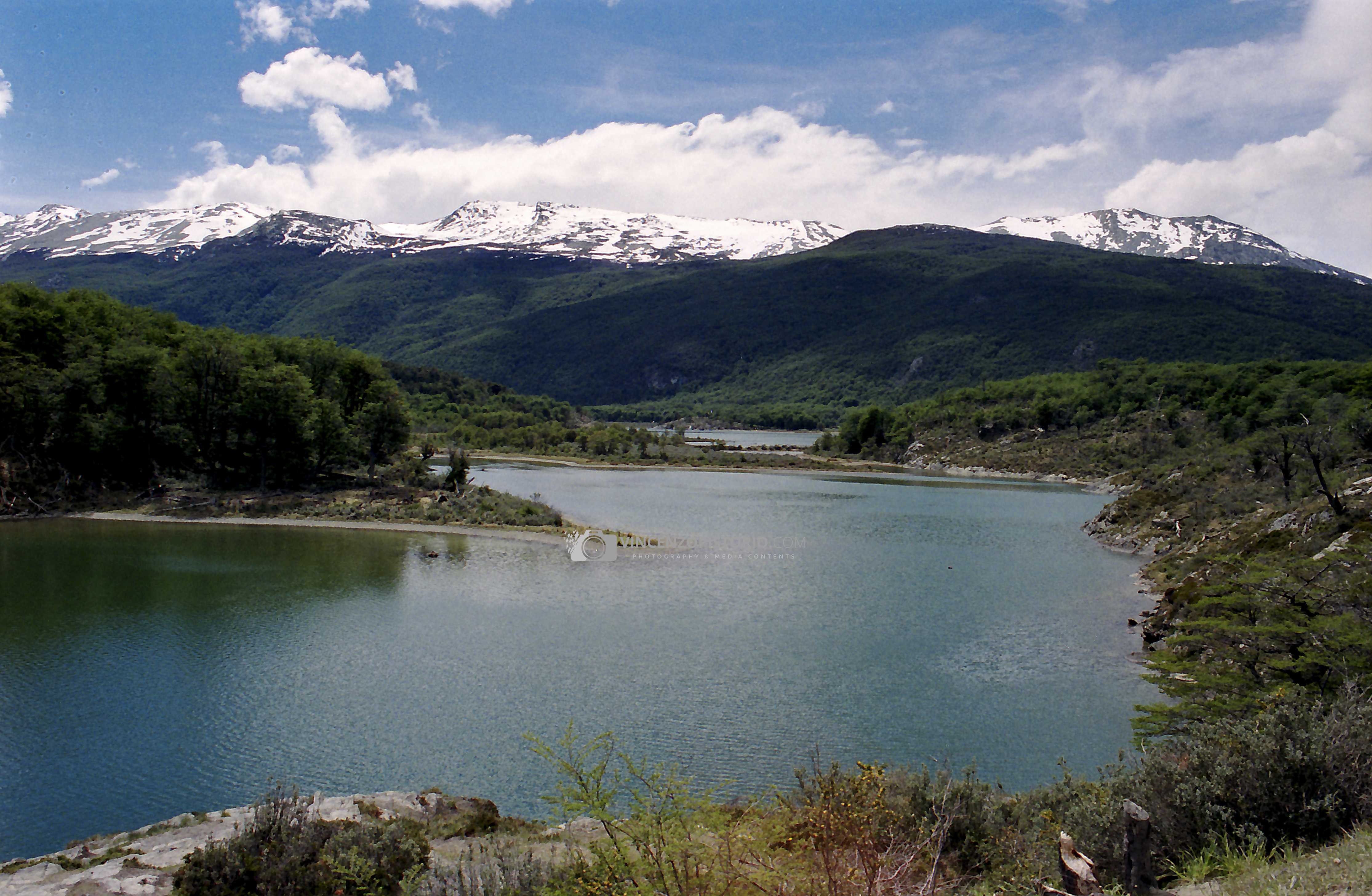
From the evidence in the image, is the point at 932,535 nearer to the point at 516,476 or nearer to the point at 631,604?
the point at 631,604

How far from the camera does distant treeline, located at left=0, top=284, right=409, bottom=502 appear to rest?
3969 cm

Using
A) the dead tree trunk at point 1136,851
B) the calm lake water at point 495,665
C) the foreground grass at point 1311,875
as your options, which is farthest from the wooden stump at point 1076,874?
the calm lake water at point 495,665

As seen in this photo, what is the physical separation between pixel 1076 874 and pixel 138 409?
48.2 meters

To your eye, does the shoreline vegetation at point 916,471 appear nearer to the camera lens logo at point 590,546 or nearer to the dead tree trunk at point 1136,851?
the dead tree trunk at point 1136,851

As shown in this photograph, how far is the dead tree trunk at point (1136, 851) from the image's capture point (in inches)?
207

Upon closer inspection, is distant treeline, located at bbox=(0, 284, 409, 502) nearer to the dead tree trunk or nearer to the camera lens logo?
the camera lens logo

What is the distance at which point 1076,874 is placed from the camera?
5.16m

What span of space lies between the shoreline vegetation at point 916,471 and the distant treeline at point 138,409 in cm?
14

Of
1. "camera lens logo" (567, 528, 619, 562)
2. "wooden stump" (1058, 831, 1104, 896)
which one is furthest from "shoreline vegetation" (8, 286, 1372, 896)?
"camera lens logo" (567, 528, 619, 562)

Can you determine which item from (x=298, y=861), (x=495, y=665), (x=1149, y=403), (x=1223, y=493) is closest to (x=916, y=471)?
(x=1149, y=403)

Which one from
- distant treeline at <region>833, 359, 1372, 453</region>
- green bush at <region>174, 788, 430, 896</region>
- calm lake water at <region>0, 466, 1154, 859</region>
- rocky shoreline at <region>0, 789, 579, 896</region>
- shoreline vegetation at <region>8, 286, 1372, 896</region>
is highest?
distant treeline at <region>833, 359, 1372, 453</region>

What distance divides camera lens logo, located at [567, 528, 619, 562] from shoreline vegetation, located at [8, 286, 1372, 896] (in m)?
3.20

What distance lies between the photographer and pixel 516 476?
68.2 meters

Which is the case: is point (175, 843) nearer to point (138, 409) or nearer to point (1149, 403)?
point (138, 409)
